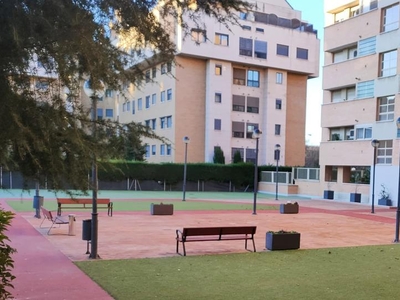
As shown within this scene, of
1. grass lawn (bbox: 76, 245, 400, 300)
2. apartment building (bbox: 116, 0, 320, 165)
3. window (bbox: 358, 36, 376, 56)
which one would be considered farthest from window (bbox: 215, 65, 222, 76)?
grass lawn (bbox: 76, 245, 400, 300)

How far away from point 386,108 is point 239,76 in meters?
25.1

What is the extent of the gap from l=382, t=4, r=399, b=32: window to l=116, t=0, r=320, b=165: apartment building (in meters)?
18.8

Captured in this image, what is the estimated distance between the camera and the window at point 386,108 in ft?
101

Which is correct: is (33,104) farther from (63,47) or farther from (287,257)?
(287,257)

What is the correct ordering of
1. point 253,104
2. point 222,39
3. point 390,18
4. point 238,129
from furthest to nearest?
point 253,104 → point 238,129 → point 222,39 → point 390,18

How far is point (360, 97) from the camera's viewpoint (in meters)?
33.4

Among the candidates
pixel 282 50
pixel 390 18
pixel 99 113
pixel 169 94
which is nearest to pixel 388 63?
pixel 390 18

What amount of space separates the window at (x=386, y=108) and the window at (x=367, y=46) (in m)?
3.94

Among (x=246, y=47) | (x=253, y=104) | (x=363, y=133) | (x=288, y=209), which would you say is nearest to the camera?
(x=288, y=209)

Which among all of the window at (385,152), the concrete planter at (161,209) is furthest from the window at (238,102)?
the concrete planter at (161,209)

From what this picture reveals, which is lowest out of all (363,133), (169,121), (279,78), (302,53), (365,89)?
(363,133)

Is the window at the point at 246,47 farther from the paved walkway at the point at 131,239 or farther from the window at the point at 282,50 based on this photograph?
the paved walkway at the point at 131,239

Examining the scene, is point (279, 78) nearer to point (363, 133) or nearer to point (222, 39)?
point (222, 39)

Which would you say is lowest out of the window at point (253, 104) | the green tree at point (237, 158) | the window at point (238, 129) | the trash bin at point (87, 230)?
the trash bin at point (87, 230)
